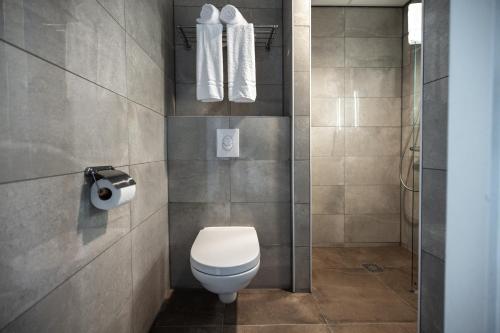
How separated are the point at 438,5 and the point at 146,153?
4.90ft

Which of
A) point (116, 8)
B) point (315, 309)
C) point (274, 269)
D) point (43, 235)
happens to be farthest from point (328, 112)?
point (43, 235)

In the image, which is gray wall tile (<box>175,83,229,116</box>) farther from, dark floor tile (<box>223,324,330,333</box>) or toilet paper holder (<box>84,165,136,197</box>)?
dark floor tile (<box>223,324,330,333</box>)

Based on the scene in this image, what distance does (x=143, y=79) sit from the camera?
1.53 m

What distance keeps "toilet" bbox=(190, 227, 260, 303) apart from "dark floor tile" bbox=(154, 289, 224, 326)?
9.8 inches

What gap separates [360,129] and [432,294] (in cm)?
222

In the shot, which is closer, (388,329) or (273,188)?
(388,329)

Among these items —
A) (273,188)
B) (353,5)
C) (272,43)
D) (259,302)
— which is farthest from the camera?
(353,5)

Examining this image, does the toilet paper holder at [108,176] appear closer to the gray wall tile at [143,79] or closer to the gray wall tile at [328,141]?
the gray wall tile at [143,79]

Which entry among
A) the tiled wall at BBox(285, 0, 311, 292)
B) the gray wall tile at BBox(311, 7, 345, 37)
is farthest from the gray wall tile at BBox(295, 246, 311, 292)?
the gray wall tile at BBox(311, 7, 345, 37)

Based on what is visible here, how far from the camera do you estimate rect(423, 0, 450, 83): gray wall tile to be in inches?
32.2

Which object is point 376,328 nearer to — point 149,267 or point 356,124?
point 149,267

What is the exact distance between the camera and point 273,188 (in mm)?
2037

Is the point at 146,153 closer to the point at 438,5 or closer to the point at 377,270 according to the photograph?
the point at 438,5

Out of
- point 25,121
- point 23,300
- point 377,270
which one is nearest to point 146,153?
point 25,121
